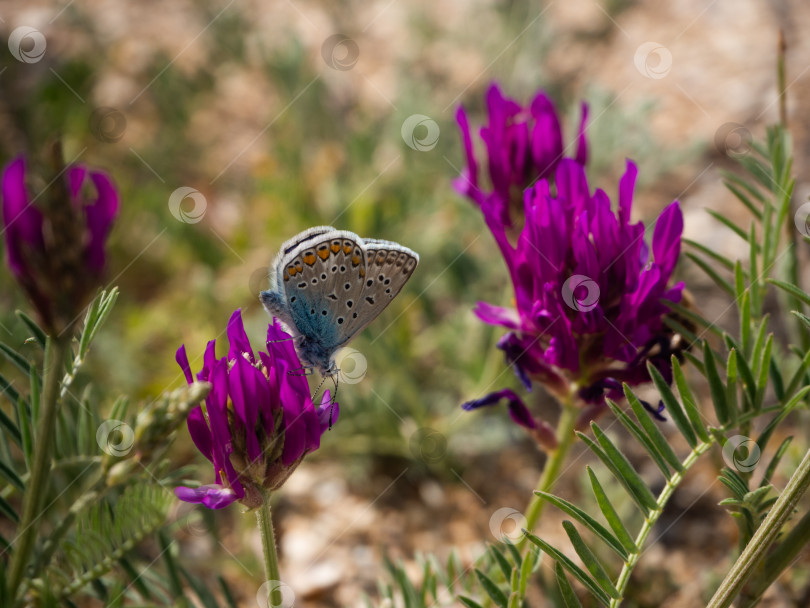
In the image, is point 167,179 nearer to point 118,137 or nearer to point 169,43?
point 118,137

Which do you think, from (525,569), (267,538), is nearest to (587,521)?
(525,569)

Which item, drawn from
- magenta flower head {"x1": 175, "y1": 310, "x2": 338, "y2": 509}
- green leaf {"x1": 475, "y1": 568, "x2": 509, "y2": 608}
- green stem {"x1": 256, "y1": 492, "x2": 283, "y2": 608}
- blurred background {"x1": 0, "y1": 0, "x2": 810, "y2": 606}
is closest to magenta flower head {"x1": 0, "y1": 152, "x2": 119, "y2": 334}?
magenta flower head {"x1": 175, "y1": 310, "x2": 338, "y2": 509}

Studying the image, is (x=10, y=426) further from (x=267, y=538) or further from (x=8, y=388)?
(x=267, y=538)

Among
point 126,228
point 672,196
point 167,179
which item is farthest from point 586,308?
point 167,179

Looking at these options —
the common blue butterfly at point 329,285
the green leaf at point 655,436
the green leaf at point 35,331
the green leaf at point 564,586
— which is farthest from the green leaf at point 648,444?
the green leaf at point 35,331

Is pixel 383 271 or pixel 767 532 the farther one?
pixel 383 271

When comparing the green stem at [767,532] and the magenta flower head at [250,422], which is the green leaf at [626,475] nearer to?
the green stem at [767,532]
